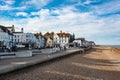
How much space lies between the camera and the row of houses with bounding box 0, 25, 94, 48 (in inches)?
3353

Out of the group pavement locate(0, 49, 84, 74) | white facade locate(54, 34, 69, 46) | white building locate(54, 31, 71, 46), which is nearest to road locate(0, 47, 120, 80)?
pavement locate(0, 49, 84, 74)

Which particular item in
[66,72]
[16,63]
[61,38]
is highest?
[61,38]

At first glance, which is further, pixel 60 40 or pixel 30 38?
pixel 60 40

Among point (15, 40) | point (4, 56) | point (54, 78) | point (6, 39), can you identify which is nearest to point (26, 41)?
point (15, 40)

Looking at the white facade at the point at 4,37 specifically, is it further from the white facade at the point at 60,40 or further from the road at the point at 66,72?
the road at the point at 66,72

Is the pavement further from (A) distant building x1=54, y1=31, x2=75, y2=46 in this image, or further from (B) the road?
(A) distant building x1=54, y1=31, x2=75, y2=46

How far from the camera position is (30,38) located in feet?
365

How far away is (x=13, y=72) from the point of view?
17.4 metres

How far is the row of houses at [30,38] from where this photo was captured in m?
85.2

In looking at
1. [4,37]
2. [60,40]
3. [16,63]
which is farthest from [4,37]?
[16,63]

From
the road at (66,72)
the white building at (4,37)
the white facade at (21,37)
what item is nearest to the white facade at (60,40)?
the white facade at (21,37)

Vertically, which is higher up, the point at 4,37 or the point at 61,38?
the point at 61,38

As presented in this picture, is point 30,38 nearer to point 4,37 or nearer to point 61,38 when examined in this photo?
point 4,37

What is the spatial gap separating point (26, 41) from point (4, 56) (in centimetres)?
7703
